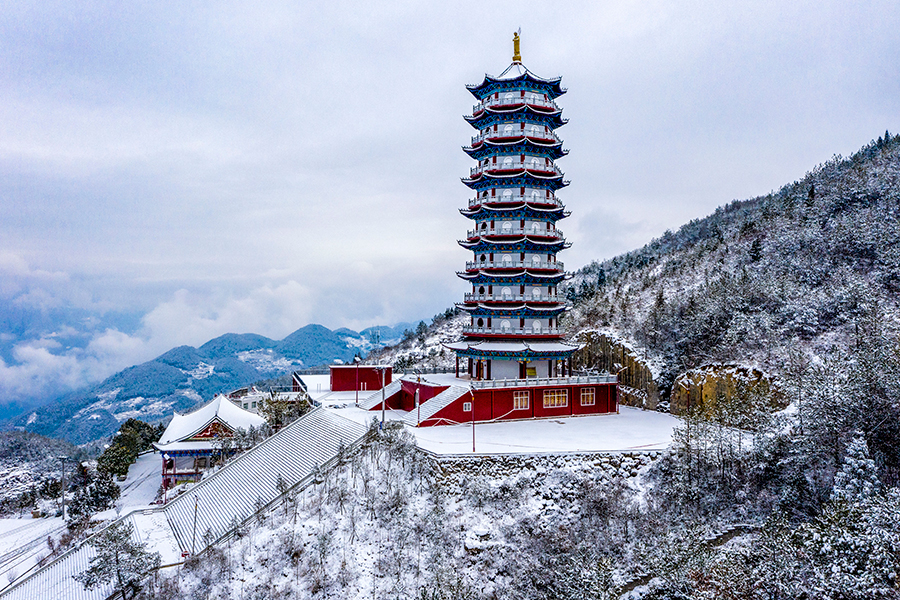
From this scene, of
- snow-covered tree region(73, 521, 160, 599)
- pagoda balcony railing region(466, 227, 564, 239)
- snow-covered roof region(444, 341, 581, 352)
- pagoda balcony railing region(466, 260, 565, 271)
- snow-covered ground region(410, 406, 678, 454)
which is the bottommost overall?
snow-covered tree region(73, 521, 160, 599)

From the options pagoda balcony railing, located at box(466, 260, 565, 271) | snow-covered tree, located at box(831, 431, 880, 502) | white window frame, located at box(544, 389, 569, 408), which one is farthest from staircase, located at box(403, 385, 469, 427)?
snow-covered tree, located at box(831, 431, 880, 502)

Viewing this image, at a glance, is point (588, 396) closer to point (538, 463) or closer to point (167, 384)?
point (538, 463)

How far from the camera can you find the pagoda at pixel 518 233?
32438 millimetres

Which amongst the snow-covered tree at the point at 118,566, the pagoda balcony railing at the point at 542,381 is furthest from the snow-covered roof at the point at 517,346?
the snow-covered tree at the point at 118,566

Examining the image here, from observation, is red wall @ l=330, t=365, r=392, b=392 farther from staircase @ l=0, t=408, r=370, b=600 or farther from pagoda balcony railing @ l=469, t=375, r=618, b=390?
pagoda balcony railing @ l=469, t=375, r=618, b=390

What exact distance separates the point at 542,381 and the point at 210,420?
2019 centimetres

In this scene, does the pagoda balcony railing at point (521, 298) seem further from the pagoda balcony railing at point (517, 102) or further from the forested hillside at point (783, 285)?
the pagoda balcony railing at point (517, 102)

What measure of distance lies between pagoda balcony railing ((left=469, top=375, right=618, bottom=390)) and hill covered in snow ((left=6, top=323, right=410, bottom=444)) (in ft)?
246

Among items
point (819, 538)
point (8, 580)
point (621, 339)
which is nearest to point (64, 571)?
point (8, 580)

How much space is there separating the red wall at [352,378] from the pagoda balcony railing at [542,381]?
15602 mm

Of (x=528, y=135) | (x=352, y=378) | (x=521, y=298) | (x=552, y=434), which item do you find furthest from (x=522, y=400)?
(x=352, y=378)

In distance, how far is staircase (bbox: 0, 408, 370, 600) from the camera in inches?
805

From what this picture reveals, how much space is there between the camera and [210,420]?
32.8 m

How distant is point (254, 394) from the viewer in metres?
48.8
